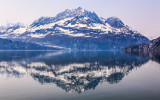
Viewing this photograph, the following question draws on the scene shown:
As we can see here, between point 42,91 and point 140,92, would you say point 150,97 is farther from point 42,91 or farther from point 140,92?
point 42,91

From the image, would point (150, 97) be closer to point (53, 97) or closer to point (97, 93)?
point (97, 93)

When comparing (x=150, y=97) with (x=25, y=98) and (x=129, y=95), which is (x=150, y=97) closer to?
(x=129, y=95)

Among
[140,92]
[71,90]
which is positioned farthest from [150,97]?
[71,90]

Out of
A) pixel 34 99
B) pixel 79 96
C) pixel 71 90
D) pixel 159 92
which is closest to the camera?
pixel 34 99

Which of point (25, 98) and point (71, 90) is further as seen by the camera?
point (71, 90)

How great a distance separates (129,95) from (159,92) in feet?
23.3

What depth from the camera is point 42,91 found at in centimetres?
3772

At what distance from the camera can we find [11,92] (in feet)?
120

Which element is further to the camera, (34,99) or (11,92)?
(11,92)

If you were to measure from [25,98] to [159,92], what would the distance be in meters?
26.6

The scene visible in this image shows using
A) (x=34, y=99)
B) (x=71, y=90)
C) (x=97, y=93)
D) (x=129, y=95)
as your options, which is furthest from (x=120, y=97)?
(x=34, y=99)

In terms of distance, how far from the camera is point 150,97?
107ft

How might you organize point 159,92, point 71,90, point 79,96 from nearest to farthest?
point 79,96 < point 159,92 < point 71,90

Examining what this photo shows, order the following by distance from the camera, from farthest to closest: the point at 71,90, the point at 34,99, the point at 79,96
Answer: the point at 71,90
the point at 79,96
the point at 34,99
